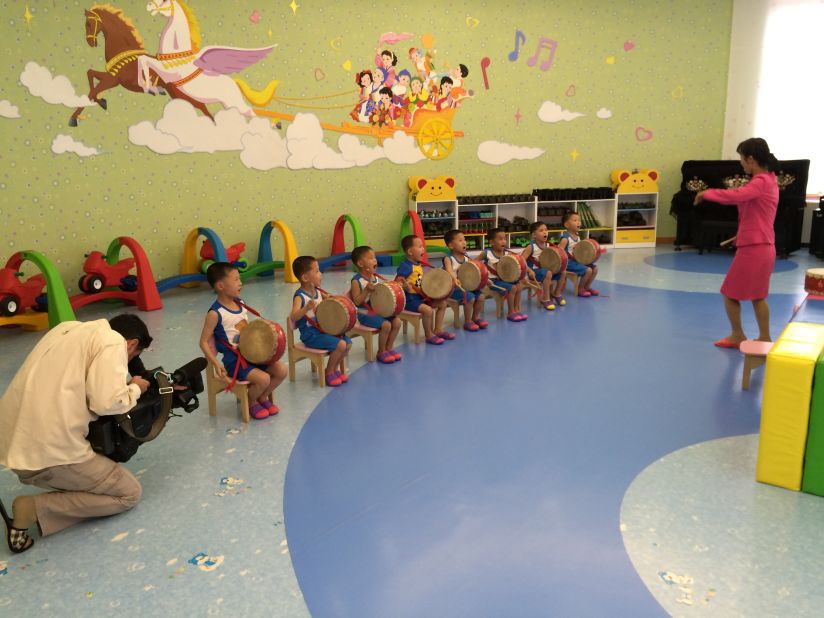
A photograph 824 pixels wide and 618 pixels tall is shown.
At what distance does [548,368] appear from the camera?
538 centimetres

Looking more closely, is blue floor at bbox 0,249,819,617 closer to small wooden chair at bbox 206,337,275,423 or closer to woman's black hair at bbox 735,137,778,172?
small wooden chair at bbox 206,337,275,423

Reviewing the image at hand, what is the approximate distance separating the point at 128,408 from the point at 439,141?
8.65 meters

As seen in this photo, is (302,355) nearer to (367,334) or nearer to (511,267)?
(367,334)

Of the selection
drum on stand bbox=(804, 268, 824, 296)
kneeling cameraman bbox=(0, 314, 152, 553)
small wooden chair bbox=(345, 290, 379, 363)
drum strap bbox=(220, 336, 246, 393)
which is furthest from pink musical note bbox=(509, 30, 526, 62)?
kneeling cameraman bbox=(0, 314, 152, 553)

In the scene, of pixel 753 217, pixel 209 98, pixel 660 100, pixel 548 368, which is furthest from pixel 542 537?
pixel 660 100

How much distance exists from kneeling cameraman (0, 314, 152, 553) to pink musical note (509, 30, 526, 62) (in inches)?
374

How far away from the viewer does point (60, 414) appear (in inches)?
116

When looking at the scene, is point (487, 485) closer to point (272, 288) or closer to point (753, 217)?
point (753, 217)

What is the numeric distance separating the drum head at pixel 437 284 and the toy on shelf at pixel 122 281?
3788 mm

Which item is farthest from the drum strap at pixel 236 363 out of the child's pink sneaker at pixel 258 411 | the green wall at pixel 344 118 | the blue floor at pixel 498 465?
the green wall at pixel 344 118

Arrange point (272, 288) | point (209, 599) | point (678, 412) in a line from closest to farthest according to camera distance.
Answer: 1. point (209, 599)
2. point (678, 412)
3. point (272, 288)

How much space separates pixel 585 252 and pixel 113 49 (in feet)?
22.2

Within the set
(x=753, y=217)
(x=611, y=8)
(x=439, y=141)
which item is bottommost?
(x=753, y=217)

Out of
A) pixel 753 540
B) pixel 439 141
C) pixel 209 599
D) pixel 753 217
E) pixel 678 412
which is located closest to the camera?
pixel 209 599
